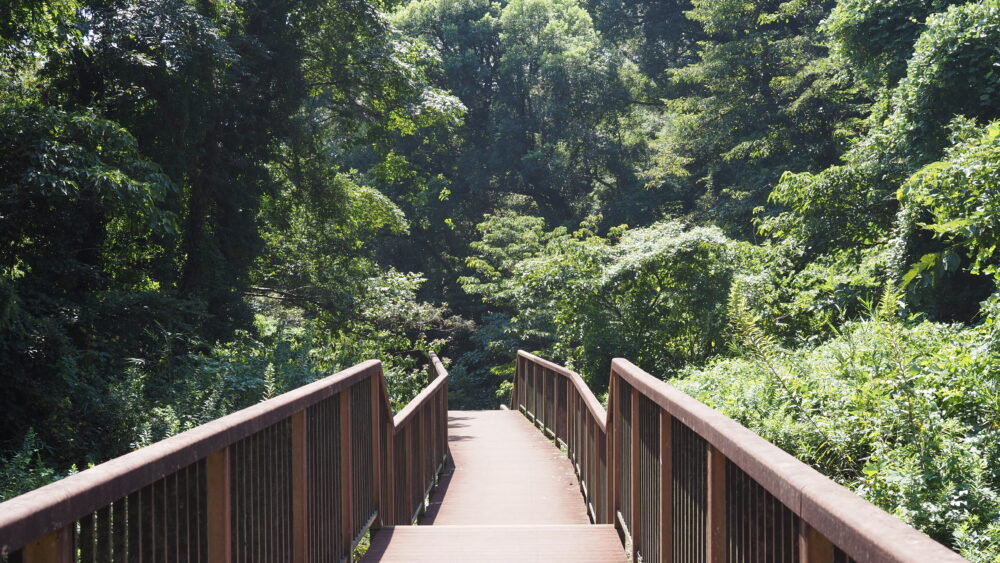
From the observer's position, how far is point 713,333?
45.8ft

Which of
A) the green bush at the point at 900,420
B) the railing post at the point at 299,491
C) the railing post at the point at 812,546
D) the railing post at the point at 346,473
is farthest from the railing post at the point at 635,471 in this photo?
the railing post at the point at 812,546

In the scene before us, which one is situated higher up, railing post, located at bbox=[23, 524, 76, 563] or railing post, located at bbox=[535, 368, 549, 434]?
railing post, located at bbox=[23, 524, 76, 563]

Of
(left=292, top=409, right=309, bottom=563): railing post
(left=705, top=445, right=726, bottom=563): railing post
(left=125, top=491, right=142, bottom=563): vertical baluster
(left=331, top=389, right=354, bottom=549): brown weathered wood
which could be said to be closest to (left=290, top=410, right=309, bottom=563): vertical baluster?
(left=292, top=409, right=309, bottom=563): railing post

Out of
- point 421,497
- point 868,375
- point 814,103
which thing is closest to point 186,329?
point 421,497

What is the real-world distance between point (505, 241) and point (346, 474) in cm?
2584

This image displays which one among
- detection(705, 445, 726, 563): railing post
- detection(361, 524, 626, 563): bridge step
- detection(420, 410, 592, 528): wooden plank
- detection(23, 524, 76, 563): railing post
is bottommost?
detection(420, 410, 592, 528): wooden plank

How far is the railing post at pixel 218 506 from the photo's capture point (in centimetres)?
258

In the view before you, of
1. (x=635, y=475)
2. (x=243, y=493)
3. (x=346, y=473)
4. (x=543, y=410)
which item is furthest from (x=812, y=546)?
(x=543, y=410)

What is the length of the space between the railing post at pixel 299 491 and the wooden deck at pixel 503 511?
128 centimetres

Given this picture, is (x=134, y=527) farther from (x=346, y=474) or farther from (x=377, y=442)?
(x=377, y=442)

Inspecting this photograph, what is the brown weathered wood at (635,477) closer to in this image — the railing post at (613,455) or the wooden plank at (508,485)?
the railing post at (613,455)

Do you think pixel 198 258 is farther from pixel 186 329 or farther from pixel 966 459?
pixel 966 459

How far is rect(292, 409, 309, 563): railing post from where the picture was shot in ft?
11.7

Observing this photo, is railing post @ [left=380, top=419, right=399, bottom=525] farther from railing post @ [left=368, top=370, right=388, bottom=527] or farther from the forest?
the forest
